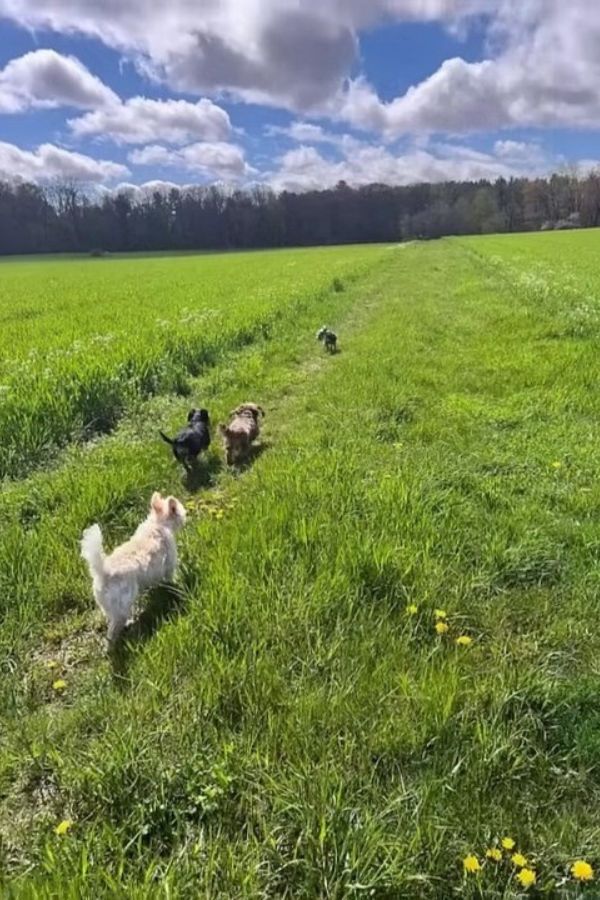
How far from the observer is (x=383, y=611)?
12.0 feet

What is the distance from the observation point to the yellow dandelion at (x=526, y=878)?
2.16 meters

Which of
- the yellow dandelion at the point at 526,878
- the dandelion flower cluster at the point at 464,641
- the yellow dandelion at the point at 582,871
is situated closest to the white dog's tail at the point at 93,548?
the dandelion flower cluster at the point at 464,641

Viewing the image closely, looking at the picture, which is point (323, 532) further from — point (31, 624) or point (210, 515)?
point (31, 624)

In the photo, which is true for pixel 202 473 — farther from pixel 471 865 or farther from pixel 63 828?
pixel 471 865

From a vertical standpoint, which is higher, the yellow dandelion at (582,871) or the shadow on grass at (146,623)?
the shadow on grass at (146,623)

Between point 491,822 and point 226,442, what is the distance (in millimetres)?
4667

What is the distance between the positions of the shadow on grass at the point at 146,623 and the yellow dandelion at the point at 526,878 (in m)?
2.01

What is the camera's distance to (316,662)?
324cm

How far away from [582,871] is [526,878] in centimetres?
21

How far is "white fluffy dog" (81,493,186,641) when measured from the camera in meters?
3.41

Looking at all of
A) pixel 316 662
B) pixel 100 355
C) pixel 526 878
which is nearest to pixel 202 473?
pixel 316 662

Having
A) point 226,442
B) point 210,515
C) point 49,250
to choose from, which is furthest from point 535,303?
point 49,250

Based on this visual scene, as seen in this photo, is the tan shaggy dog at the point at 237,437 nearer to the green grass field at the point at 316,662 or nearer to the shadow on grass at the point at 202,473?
the shadow on grass at the point at 202,473

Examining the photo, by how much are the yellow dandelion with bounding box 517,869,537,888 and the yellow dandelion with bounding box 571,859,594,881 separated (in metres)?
0.16
